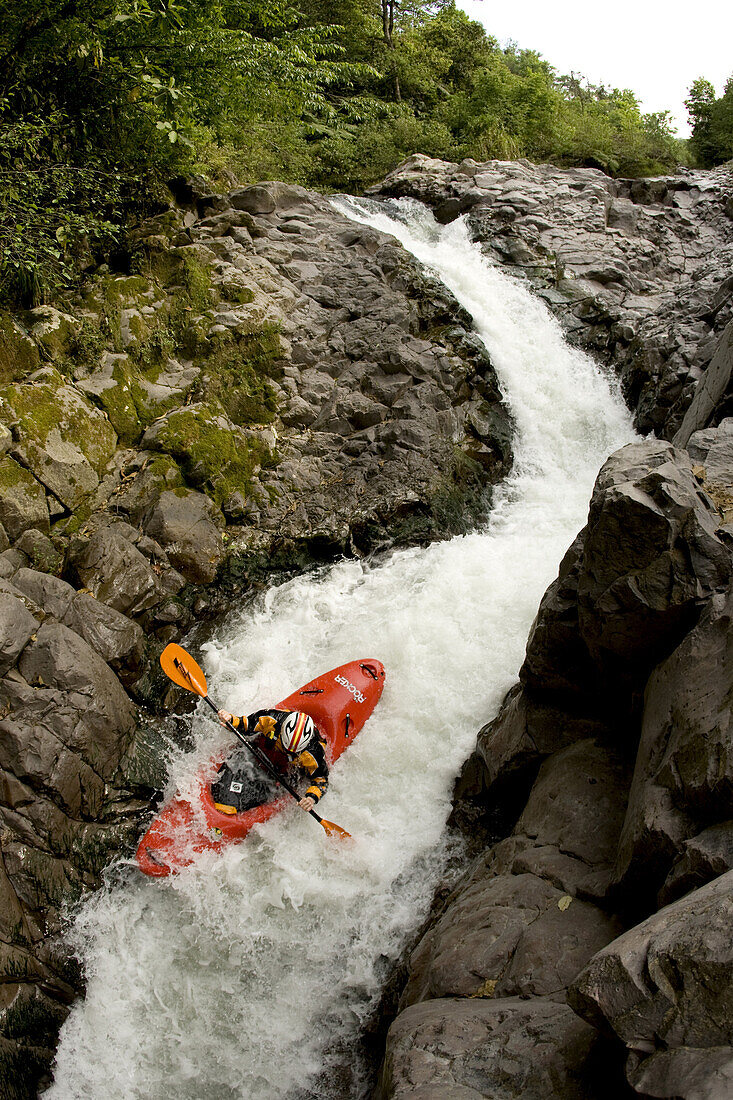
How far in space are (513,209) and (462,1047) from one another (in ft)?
41.4

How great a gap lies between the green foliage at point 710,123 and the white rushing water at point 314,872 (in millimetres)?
13415

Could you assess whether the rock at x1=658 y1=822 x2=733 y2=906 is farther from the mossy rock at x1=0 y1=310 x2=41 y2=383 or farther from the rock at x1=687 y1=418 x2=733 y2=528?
the mossy rock at x1=0 y1=310 x2=41 y2=383

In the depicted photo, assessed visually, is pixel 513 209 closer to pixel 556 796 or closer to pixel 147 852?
pixel 556 796

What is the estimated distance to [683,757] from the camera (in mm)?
2637

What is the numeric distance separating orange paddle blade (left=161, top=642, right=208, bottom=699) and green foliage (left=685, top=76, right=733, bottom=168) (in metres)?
17.6

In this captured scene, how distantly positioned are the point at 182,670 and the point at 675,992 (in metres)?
4.37

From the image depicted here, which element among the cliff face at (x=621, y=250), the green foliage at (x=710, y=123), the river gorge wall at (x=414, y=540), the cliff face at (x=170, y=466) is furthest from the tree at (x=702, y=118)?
the cliff face at (x=170, y=466)

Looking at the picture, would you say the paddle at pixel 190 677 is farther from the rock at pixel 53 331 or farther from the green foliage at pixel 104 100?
the green foliage at pixel 104 100

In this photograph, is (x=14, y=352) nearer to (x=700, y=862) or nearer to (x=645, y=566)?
(x=645, y=566)

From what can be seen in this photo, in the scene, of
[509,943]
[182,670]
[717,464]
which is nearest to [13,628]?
[182,670]

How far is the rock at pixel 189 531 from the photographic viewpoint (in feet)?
20.3

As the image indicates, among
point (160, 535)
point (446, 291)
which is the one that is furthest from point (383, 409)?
point (160, 535)

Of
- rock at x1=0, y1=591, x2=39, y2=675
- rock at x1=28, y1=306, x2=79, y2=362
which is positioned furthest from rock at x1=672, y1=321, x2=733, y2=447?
rock at x1=28, y1=306, x2=79, y2=362

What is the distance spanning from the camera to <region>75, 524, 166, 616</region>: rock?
5598 mm
